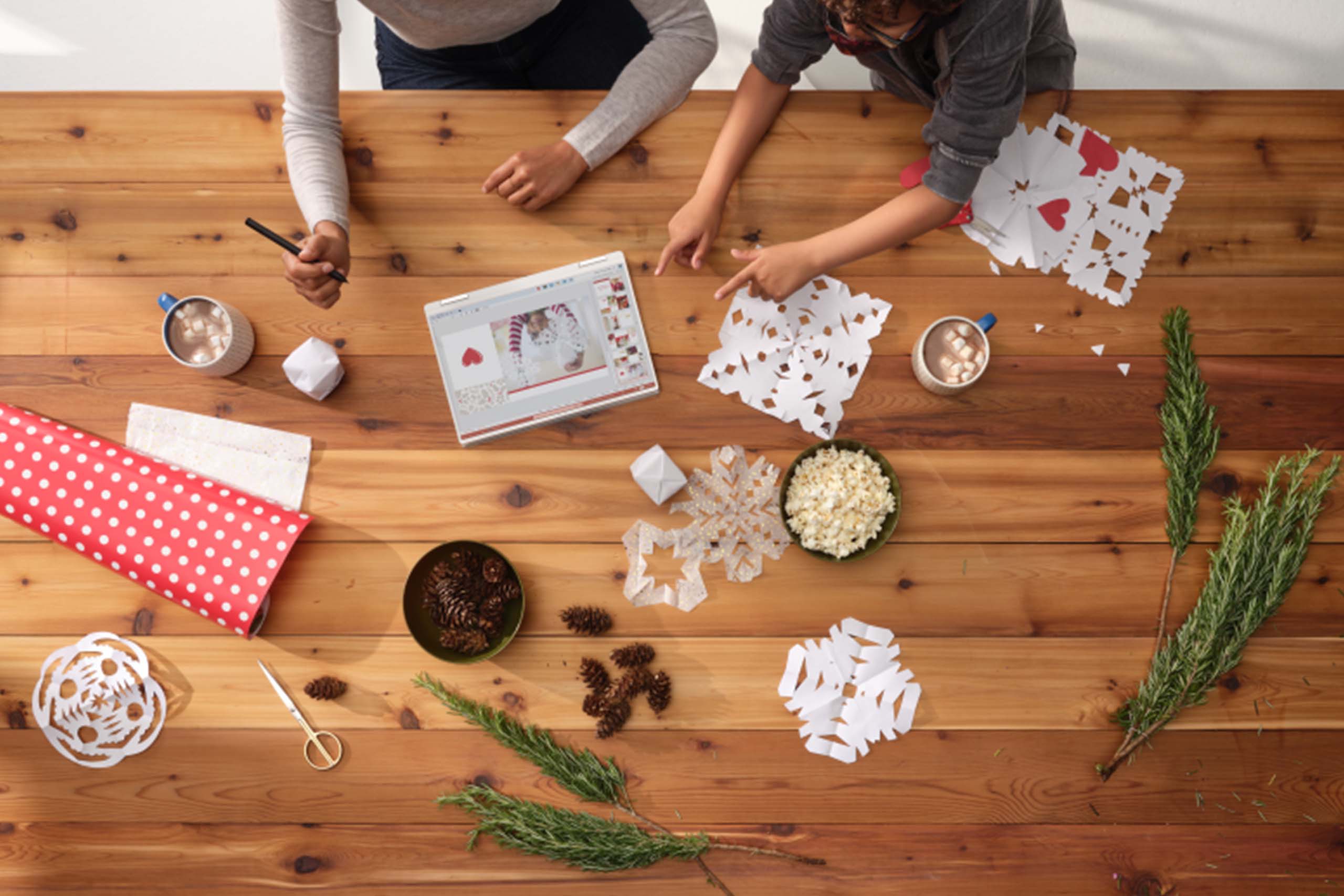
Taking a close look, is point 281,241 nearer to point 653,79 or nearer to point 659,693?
point 653,79

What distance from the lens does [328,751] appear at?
1.15 meters

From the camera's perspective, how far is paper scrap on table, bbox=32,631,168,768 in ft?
3.75

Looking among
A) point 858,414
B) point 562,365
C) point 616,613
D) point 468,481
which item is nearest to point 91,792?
point 468,481

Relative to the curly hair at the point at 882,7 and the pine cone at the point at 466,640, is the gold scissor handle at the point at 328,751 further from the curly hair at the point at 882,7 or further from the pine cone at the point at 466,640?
the curly hair at the point at 882,7

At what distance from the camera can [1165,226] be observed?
3.94ft

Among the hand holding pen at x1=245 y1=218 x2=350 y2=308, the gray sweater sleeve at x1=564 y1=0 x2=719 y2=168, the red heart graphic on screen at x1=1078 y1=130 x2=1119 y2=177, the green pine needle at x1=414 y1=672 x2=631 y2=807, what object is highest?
the gray sweater sleeve at x1=564 y1=0 x2=719 y2=168

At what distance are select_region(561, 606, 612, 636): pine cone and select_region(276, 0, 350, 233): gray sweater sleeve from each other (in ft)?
2.32

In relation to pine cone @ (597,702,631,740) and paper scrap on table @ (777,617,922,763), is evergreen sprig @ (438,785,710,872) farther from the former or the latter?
paper scrap on table @ (777,617,922,763)

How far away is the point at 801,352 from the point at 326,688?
0.91 metres

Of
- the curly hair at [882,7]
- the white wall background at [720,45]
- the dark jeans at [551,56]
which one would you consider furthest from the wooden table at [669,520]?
the white wall background at [720,45]

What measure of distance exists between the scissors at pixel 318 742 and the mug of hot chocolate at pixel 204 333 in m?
0.50

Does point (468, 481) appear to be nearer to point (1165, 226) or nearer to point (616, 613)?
point (616, 613)

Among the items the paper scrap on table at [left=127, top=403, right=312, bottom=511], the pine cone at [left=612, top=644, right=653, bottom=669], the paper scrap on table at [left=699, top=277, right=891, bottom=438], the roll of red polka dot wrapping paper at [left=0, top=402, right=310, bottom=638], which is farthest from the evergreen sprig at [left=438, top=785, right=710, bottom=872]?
the paper scrap on table at [left=699, top=277, right=891, bottom=438]

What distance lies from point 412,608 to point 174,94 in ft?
3.00
